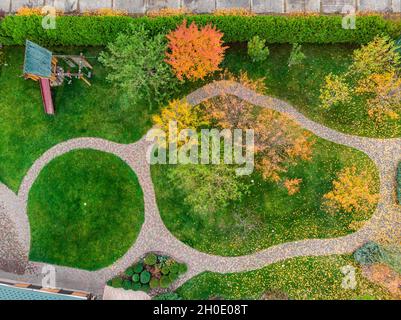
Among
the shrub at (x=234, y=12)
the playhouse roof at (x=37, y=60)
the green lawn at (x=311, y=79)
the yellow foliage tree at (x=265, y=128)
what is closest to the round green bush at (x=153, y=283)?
the yellow foliage tree at (x=265, y=128)

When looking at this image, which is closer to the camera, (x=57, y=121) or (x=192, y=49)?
(x=192, y=49)

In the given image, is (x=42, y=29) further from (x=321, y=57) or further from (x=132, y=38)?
(x=321, y=57)

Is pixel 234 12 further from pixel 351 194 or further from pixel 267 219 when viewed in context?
pixel 351 194

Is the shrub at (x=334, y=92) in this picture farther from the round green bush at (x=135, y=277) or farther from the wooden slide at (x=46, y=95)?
the wooden slide at (x=46, y=95)

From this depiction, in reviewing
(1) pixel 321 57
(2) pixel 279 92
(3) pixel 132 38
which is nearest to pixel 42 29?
(3) pixel 132 38

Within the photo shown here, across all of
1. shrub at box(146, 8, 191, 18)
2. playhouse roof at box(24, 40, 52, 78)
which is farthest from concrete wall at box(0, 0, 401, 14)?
playhouse roof at box(24, 40, 52, 78)

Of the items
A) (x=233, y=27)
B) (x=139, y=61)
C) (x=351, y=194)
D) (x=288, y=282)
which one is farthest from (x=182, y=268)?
(x=233, y=27)
